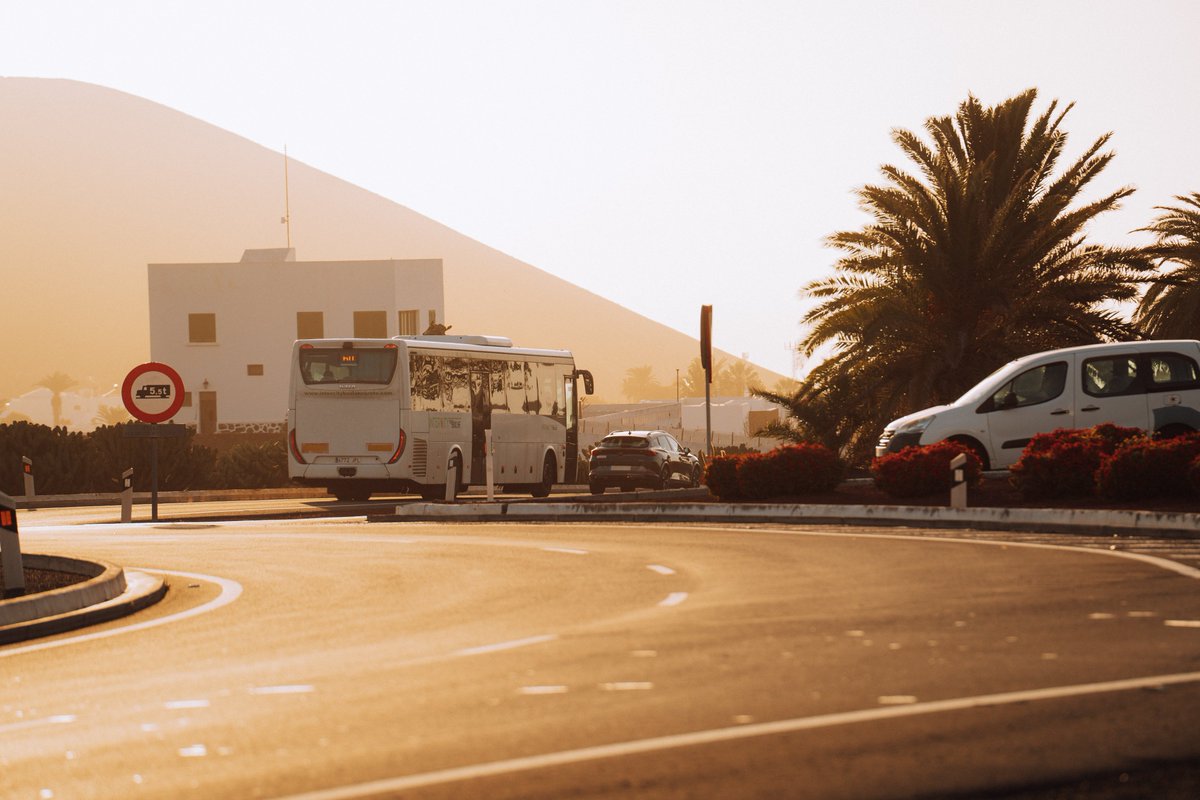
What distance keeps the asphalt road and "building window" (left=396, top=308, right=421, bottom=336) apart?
75.6m

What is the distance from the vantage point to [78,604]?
43.4ft

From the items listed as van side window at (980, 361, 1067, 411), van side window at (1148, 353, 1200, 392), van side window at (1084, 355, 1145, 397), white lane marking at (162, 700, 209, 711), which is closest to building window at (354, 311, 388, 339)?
van side window at (980, 361, 1067, 411)

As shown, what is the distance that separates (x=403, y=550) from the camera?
1939 centimetres

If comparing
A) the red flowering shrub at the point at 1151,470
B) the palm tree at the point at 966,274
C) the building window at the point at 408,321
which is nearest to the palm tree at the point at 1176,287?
the palm tree at the point at 966,274

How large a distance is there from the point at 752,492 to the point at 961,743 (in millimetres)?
18918

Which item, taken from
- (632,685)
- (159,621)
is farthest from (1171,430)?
(632,685)

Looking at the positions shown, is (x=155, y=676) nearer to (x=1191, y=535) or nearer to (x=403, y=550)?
(x=403, y=550)

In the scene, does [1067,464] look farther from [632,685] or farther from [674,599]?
[632,685]

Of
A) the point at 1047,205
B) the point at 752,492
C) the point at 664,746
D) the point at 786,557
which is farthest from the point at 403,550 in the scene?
the point at 1047,205

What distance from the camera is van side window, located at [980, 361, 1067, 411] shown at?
25469mm

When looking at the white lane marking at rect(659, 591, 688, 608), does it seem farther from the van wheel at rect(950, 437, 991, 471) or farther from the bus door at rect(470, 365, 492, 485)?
the bus door at rect(470, 365, 492, 485)

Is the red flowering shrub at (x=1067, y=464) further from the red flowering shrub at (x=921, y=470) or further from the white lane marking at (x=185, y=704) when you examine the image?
the white lane marking at (x=185, y=704)

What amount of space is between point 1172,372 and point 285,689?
18.9 meters

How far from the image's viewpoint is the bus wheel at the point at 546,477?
3975 centimetres
